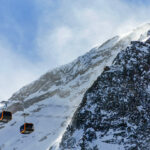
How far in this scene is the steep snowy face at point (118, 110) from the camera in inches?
1489

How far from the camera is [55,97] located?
95.2 metres

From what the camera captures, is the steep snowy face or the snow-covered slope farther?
the snow-covered slope

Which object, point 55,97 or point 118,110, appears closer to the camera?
point 118,110

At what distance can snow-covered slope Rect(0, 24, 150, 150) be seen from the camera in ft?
226

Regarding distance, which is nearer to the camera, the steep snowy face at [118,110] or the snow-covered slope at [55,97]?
the steep snowy face at [118,110]

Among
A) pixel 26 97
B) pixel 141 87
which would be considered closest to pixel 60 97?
pixel 26 97

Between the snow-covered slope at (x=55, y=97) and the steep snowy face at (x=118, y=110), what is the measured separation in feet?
52.6

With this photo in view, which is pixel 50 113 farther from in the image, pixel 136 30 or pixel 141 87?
pixel 136 30

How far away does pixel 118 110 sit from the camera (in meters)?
41.8

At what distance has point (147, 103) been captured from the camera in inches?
1646

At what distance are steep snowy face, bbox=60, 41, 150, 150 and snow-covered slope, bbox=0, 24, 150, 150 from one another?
632 inches

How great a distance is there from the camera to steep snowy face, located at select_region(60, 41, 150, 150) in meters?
37.8

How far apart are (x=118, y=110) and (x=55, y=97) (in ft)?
181

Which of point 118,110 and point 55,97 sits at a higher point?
point 55,97
